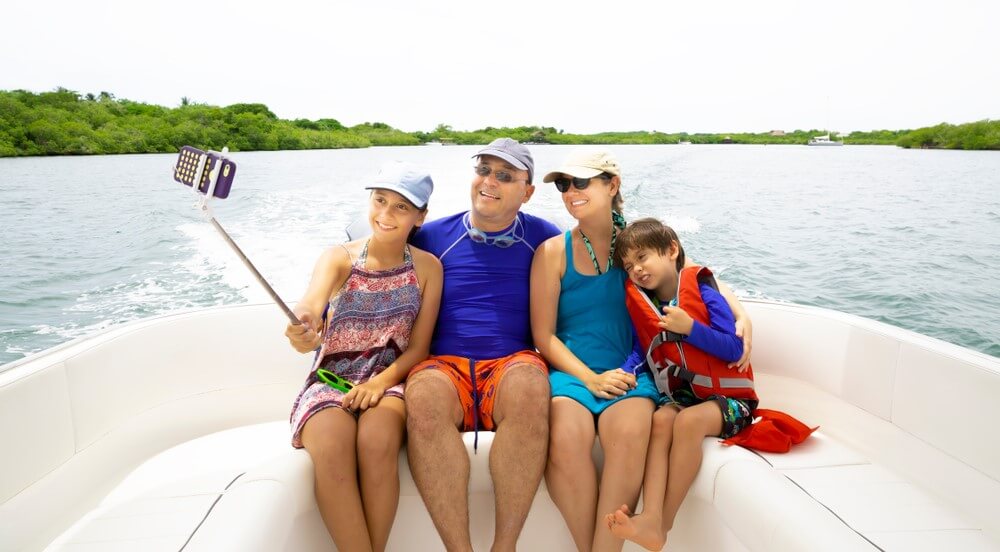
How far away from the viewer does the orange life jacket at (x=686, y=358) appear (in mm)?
1623

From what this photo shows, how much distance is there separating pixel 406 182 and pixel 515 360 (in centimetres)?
56

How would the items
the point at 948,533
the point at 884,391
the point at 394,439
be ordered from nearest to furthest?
1. the point at 948,533
2. the point at 394,439
3. the point at 884,391

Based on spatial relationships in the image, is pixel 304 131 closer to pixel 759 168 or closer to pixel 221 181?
pixel 759 168

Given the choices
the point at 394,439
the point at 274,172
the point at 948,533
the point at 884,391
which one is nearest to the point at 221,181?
the point at 394,439

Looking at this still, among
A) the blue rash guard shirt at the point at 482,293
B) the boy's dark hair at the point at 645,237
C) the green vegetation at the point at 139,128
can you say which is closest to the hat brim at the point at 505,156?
the blue rash guard shirt at the point at 482,293

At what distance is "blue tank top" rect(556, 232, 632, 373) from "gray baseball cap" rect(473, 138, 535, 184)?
25 cm

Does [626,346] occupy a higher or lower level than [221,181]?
lower

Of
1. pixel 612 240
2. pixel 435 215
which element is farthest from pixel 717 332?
pixel 435 215

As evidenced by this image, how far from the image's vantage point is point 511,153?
1766mm

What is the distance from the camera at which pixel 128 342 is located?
191cm

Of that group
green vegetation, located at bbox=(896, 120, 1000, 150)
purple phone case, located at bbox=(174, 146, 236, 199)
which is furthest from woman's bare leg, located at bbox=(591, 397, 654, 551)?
green vegetation, located at bbox=(896, 120, 1000, 150)

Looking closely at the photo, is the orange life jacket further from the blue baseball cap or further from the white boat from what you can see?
the blue baseball cap

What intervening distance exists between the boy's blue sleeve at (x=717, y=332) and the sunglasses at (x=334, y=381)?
0.88 metres

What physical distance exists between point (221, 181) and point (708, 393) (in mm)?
1284
